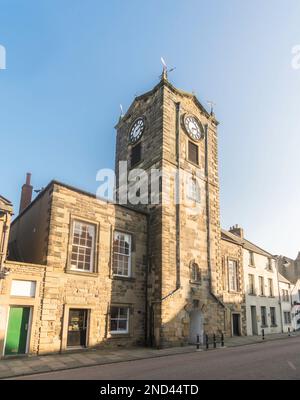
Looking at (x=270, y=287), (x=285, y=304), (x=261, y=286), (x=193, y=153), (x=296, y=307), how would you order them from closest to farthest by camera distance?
(x=193, y=153), (x=261, y=286), (x=270, y=287), (x=285, y=304), (x=296, y=307)

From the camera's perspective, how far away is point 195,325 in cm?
2167

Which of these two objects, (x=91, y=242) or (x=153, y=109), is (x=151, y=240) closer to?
(x=91, y=242)

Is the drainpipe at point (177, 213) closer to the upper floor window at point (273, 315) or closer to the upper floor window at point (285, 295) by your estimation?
the upper floor window at point (273, 315)

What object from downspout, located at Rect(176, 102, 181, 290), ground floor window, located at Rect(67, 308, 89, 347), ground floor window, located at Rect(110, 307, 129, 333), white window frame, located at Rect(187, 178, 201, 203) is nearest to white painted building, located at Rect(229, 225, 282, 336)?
white window frame, located at Rect(187, 178, 201, 203)

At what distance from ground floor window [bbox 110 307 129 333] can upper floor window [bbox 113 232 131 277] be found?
2.05 meters

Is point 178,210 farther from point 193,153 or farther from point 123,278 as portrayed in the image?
point 123,278

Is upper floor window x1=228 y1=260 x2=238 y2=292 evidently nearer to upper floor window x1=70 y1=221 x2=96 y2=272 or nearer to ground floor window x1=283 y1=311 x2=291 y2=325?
ground floor window x1=283 y1=311 x2=291 y2=325

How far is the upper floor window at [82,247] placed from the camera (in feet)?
57.5

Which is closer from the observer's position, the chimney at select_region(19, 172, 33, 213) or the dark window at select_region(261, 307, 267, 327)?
the chimney at select_region(19, 172, 33, 213)

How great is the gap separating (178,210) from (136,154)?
6.48 metres

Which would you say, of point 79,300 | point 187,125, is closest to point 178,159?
point 187,125

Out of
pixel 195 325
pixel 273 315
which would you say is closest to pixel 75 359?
pixel 195 325

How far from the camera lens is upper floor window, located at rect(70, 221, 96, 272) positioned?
17.5 m

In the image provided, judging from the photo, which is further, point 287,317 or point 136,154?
point 287,317
